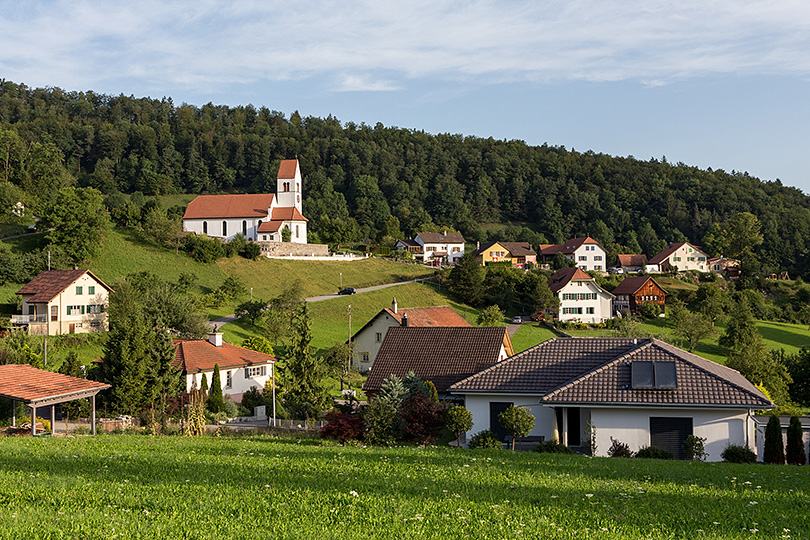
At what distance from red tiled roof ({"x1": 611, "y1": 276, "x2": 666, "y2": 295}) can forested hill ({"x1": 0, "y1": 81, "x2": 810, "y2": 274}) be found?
162ft

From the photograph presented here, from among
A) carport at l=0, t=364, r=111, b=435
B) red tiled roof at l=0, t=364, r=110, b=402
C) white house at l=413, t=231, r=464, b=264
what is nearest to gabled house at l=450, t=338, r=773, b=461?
carport at l=0, t=364, r=111, b=435

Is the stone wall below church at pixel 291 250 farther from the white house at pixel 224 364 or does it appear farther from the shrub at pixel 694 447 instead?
the shrub at pixel 694 447

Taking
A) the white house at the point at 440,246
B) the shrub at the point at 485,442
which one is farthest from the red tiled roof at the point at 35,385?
the white house at the point at 440,246

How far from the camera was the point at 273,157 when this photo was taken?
174 meters

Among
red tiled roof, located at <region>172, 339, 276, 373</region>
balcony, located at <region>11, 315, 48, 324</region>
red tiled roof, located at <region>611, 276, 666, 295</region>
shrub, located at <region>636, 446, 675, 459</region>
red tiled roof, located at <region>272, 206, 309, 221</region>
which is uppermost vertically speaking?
red tiled roof, located at <region>272, 206, 309, 221</region>

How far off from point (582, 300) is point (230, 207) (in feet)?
179

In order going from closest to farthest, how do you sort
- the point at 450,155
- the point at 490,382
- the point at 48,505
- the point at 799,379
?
the point at 48,505
the point at 490,382
the point at 799,379
the point at 450,155

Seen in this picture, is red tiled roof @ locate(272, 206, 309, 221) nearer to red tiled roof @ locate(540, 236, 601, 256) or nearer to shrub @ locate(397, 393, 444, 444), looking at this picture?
red tiled roof @ locate(540, 236, 601, 256)

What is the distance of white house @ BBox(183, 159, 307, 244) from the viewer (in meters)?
99.9

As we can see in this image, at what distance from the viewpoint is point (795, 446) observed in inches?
765

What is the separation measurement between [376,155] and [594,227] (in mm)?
60539

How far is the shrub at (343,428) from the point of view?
18578 millimetres

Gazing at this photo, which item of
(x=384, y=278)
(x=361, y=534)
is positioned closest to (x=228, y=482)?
(x=361, y=534)

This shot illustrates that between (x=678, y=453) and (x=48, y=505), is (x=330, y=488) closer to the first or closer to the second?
(x=48, y=505)
